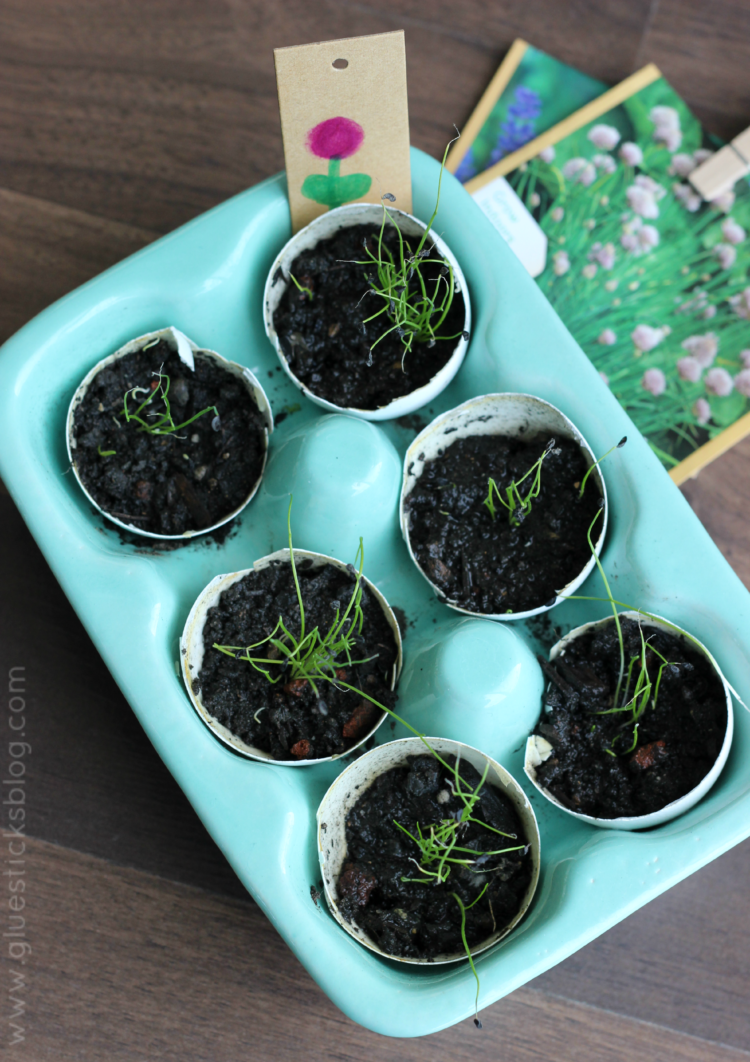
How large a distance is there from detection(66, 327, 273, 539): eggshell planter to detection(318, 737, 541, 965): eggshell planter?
199 mm

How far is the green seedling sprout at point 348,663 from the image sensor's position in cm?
49

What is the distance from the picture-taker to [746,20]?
76 centimetres

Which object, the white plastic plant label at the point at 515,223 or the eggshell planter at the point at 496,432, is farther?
the white plastic plant label at the point at 515,223

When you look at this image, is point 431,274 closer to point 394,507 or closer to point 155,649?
point 394,507

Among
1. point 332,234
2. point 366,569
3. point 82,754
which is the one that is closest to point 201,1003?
point 82,754

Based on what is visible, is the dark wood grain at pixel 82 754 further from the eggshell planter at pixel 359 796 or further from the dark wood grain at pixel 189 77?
the dark wood grain at pixel 189 77

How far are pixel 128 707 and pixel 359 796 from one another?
224 mm

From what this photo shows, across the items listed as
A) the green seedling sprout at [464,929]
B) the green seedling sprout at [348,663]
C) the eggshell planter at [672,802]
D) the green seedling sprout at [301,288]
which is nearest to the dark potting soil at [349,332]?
the green seedling sprout at [301,288]

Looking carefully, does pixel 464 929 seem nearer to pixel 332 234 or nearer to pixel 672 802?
pixel 672 802

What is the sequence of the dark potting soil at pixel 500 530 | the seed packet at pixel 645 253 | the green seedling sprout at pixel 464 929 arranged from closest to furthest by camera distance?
the green seedling sprout at pixel 464 929 < the dark potting soil at pixel 500 530 < the seed packet at pixel 645 253

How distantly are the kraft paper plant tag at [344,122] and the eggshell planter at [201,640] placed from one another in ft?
0.85

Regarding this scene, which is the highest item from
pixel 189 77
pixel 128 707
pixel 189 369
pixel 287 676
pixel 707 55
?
pixel 707 55

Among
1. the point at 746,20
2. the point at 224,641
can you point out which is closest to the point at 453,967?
the point at 224,641

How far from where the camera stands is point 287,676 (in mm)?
543
